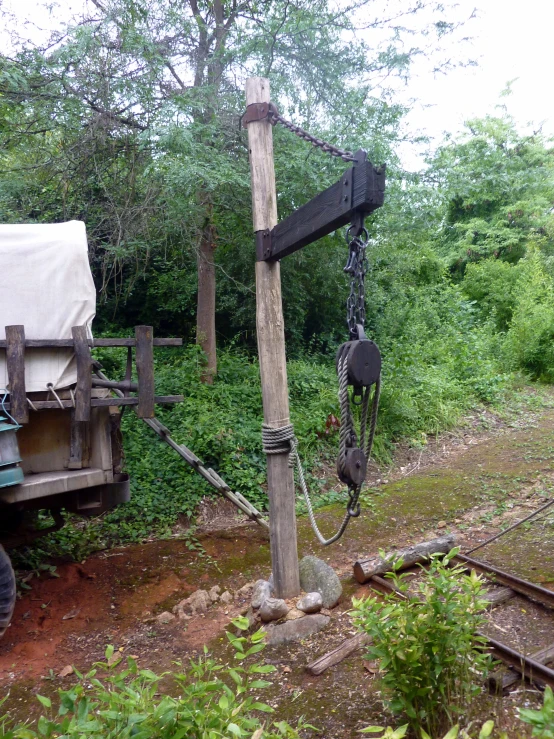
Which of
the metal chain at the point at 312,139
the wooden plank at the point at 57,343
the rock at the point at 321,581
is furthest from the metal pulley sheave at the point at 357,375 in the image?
the wooden plank at the point at 57,343

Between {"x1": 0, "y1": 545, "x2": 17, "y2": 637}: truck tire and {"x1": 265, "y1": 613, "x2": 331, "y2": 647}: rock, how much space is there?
168 cm

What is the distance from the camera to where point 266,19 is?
7.27m

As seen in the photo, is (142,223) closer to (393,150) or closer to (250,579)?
(393,150)

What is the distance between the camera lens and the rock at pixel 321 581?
431 centimetres

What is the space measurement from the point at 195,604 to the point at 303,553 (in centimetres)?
116

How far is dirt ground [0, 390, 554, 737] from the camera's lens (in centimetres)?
339

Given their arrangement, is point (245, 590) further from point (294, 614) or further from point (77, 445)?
point (77, 445)

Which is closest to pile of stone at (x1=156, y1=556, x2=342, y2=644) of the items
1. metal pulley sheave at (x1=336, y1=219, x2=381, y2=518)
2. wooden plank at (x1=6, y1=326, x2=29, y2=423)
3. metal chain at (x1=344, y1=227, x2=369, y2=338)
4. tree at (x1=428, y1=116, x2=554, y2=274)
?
metal pulley sheave at (x1=336, y1=219, x2=381, y2=518)

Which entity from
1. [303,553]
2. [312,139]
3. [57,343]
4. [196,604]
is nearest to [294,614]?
[196,604]

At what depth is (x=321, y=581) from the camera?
173 inches

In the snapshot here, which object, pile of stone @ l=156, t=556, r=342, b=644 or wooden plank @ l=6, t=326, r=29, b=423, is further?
pile of stone @ l=156, t=556, r=342, b=644

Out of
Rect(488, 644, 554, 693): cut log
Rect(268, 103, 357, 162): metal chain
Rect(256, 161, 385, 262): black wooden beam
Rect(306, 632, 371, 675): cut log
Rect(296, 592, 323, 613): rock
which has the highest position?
Rect(268, 103, 357, 162): metal chain

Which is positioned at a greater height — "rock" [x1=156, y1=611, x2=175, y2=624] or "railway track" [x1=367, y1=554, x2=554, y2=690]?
"railway track" [x1=367, y1=554, x2=554, y2=690]

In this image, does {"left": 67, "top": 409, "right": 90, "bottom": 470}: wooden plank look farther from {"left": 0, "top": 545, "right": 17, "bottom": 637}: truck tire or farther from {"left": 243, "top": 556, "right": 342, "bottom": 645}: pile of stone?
{"left": 243, "top": 556, "right": 342, "bottom": 645}: pile of stone
